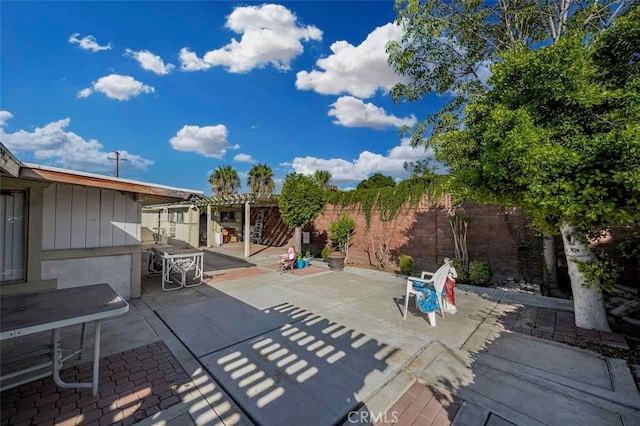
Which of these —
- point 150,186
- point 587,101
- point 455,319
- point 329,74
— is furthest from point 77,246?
point 329,74

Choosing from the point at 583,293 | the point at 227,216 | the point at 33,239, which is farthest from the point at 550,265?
the point at 227,216

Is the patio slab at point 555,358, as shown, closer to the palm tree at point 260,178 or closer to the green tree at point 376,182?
the palm tree at point 260,178

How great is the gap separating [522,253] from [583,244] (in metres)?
3.35

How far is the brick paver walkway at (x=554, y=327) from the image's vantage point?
3.67m

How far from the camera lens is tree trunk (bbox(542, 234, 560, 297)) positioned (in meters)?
6.19

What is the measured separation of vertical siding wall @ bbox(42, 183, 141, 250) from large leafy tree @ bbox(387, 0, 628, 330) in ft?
22.9

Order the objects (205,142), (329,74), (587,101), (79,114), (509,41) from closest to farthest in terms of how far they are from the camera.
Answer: (587,101)
(509,41)
(79,114)
(329,74)
(205,142)

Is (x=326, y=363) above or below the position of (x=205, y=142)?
below

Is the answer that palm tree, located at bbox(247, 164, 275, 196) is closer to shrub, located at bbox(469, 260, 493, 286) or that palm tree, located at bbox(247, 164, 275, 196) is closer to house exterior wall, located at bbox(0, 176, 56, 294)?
shrub, located at bbox(469, 260, 493, 286)

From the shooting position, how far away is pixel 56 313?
2199 mm

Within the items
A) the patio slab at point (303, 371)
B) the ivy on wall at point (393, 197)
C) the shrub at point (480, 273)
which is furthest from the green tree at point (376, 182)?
the patio slab at point (303, 371)

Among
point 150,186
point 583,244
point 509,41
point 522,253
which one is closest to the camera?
point 583,244

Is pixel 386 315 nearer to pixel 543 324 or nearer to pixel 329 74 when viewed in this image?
pixel 543 324

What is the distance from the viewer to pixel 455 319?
4.56 meters
